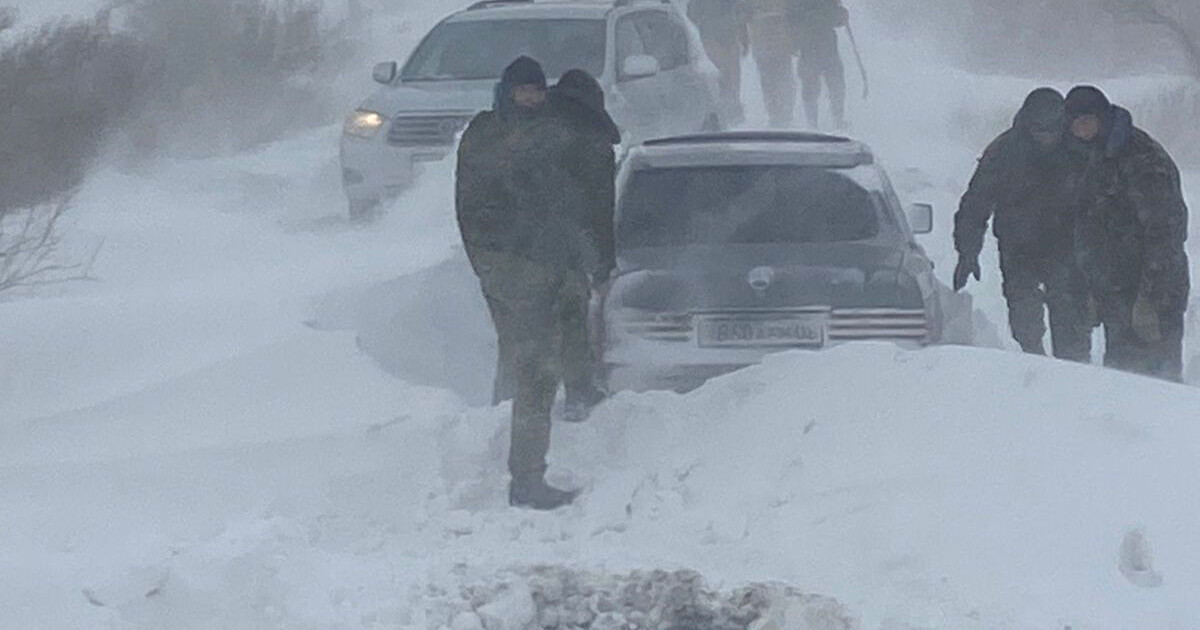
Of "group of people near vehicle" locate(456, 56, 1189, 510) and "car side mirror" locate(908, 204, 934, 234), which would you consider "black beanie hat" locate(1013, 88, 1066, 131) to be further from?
"car side mirror" locate(908, 204, 934, 234)

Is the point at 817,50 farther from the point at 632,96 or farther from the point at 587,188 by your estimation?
the point at 587,188

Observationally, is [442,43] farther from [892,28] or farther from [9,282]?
Result: [892,28]

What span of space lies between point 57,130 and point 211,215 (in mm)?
5250

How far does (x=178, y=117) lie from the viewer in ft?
72.9

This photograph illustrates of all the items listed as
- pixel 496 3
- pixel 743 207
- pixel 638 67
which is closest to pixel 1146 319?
pixel 743 207

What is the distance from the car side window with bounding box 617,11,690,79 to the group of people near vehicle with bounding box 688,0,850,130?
6.72 feet

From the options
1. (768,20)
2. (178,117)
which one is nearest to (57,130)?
(768,20)

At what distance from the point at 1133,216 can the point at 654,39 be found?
8.08m

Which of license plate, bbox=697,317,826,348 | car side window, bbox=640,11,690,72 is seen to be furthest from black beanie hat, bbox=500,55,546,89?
car side window, bbox=640,11,690,72

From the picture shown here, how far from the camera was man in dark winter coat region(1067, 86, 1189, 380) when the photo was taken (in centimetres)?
804

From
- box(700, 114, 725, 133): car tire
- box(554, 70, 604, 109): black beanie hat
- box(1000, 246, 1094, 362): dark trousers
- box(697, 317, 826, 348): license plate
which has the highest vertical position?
box(554, 70, 604, 109): black beanie hat

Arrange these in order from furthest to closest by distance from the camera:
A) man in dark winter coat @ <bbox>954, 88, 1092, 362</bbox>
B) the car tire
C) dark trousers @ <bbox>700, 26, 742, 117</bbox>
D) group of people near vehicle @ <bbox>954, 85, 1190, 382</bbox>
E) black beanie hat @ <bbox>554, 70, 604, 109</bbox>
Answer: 1. dark trousers @ <bbox>700, 26, 742, 117</bbox>
2. the car tire
3. man in dark winter coat @ <bbox>954, 88, 1092, 362</bbox>
4. group of people near vehicle @ <bbox>954, 85, 1190, 382</bbox>
5. black beanie hat @ <bbox>554, 70, 604, 109</bbox>

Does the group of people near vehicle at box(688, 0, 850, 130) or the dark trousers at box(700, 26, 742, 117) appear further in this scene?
the dark trousers at box(700, 26, 742, 117)

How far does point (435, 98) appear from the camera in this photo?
14.4 metres
